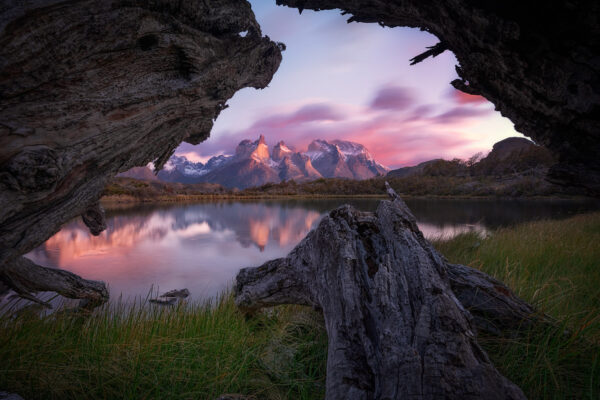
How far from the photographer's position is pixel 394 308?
1.92 meters

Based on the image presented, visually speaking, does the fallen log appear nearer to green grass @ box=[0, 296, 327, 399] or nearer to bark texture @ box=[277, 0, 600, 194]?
green grass @ box=[0, 296, 327, 399]

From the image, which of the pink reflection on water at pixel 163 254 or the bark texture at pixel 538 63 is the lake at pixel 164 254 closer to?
the pink reflection on water at pixel 163 254

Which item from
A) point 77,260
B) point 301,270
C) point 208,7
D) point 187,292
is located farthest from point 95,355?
point 77,260

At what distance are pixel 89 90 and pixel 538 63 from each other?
12.9 feet

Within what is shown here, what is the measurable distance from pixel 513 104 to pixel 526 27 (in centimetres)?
70

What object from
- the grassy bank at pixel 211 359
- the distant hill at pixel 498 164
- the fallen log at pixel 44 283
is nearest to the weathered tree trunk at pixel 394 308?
the grassy bank at pixel 211 359

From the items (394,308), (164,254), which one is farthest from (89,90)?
(164,254)

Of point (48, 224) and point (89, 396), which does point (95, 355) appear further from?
point (48, 224)

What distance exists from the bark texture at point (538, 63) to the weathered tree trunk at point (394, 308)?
4.74 feet

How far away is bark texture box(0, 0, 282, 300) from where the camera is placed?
208cm

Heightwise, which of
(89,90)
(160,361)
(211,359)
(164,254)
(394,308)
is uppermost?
(89,90)

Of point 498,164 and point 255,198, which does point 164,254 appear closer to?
point 255,198

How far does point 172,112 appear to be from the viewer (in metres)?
3.28

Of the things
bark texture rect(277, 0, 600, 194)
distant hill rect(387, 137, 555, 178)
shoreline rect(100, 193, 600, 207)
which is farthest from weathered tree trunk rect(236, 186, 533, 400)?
distant hill rect(387, 137, 555, 178)
